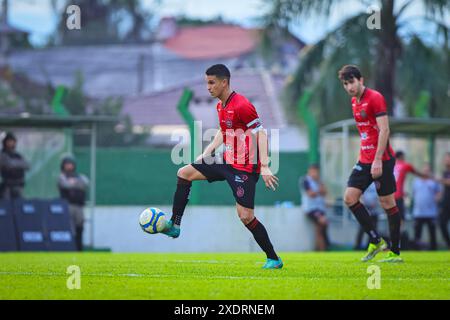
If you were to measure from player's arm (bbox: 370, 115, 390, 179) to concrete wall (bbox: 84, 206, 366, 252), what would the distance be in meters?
8.61

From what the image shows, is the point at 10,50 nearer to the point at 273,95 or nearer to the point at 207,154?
the point at 273,95

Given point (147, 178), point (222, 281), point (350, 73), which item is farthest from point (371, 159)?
point (147, 178)

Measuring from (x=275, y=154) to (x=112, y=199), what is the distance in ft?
12.3

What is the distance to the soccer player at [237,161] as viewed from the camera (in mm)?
10492

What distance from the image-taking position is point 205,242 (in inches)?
832

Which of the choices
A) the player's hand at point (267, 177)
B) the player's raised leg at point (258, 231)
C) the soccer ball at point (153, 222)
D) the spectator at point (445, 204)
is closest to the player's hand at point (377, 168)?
the player's raised leg at point (258, 231)

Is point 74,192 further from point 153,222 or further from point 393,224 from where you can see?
point 153,222

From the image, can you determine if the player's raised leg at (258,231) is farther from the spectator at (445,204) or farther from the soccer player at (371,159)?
the spectator at (445,204)

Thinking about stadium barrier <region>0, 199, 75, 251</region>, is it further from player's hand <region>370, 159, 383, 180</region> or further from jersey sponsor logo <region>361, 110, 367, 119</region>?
player's hand <region>370, 159, 383, 180</region>

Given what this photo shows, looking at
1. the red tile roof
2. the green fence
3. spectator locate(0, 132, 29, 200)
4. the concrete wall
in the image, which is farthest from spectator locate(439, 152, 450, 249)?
the red tile roof

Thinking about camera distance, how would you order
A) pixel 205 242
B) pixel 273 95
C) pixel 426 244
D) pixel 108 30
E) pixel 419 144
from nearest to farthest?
1. pixel 205 242
2. pixel 426 244
3. pixel 419 144
4. pixel 273 95
5. pixel 108 30

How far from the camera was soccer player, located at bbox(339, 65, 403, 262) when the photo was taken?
12570 mm

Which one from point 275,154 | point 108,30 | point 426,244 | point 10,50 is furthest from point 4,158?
point 108,30

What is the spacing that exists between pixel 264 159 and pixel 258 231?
80 centimetres
